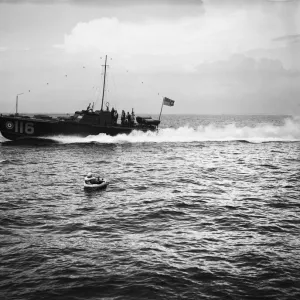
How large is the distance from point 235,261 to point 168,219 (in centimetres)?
625

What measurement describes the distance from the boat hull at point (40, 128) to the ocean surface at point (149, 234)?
2001 cm

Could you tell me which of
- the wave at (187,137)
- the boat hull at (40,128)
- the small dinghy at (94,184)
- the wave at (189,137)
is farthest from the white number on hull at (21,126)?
the small dinghy at (94,184)

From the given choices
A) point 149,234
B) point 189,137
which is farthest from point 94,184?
point 189,137

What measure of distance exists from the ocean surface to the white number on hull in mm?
19955

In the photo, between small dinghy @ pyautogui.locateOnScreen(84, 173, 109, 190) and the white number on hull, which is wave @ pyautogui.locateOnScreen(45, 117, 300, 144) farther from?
small dinghy @ pyautogui.locateOnScreen(84, 173, 109, 190)

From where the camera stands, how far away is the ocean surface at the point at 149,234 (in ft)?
39.0

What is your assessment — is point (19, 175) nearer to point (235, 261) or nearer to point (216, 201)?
point (216, 201)

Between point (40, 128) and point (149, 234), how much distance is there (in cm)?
4474

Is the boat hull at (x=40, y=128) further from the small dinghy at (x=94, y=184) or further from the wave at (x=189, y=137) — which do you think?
the small dinghy at (x=94, y=184)

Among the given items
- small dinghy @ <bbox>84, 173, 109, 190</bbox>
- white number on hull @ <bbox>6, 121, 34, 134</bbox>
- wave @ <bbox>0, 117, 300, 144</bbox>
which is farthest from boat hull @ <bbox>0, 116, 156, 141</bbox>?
small dinghy @ <bbox>84, 173, 109, 190</bbox>

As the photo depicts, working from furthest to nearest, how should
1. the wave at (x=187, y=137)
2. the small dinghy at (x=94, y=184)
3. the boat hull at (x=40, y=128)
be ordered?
the wave at (x=187, y=137), the boat hull at (x=40, y=128), the small dinghy at (x=94, y=184)

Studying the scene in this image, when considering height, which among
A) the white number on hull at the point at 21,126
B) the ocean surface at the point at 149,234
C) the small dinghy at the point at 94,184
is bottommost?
the ocean surface at the point at 149,234

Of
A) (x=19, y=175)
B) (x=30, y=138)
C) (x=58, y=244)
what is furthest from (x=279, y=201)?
(x=30, y=138)

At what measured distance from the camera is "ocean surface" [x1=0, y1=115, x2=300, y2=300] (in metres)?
11.9
